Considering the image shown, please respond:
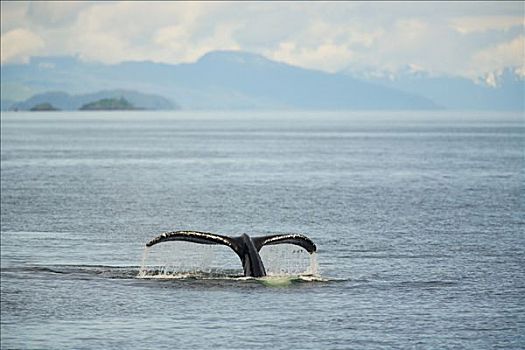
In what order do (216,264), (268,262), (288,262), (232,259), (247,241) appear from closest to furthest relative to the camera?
(247,241) < (268,262) < (216,264) < (288,262) < (232,259)

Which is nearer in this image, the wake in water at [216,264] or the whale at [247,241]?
the whale at [247,241]

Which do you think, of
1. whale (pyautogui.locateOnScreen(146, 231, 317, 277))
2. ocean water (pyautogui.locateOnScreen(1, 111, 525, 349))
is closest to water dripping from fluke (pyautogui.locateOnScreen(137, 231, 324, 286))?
whale (pyautogui.locateOnScreen(146, 231, 317, 277))

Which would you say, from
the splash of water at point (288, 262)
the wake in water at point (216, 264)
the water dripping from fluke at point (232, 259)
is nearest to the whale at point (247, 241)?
the water dripping from fluke at point (232, 259)

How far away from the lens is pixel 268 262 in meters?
29.9

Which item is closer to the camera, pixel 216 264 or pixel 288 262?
pixel 216 264

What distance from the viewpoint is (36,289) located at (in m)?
25.5

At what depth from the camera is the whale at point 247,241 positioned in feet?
85.1

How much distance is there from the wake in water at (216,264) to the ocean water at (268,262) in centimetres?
15

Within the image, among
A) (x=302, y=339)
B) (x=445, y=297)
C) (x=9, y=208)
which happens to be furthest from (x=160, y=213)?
(x=302, y=339)

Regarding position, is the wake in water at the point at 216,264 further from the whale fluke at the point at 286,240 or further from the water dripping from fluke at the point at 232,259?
the whale fluke at the point at 286,240

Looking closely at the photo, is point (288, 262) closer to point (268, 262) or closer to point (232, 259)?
point (268, 262)

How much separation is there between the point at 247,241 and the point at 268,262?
325 centimetres

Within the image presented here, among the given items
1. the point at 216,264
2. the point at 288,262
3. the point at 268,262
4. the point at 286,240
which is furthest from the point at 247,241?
the point at 288,262

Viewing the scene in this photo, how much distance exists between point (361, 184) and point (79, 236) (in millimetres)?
28812
